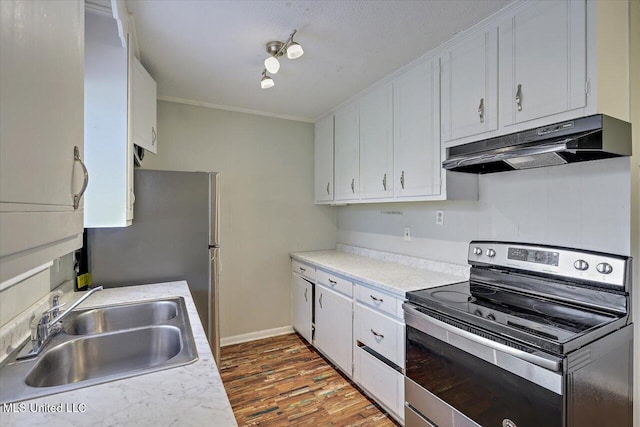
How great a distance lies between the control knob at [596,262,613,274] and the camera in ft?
4.34

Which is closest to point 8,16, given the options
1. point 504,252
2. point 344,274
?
point 504,252

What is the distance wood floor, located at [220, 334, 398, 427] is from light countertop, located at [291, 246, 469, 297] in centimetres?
84

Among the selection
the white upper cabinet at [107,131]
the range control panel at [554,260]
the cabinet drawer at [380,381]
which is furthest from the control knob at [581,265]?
the white upper cabinet at [107,131]

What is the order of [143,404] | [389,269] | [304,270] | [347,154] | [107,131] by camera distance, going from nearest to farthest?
[143,404] → [107,131] → [389,269] → [347,154] → [304,270]

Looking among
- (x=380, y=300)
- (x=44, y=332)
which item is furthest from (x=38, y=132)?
(x=380, y=300)

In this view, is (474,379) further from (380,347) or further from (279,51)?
(279,51)

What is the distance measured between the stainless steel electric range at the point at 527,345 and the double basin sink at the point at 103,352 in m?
1.13

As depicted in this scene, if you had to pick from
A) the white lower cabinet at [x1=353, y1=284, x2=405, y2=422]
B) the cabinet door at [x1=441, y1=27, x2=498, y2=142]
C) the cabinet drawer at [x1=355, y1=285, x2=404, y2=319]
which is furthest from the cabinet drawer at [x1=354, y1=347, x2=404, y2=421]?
the cabinet door at [x1=441, y1=27, x2=498, y2=142]

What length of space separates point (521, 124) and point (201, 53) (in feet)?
6.25

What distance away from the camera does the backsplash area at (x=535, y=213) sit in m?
1.43

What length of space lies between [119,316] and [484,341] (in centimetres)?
177

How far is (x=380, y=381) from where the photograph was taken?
6.64 ft

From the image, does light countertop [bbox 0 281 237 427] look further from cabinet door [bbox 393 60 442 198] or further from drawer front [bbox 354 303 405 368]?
cabinet door [bbox 393 60 442 198]

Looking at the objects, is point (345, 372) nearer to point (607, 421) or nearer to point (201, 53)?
point (607, 421)
